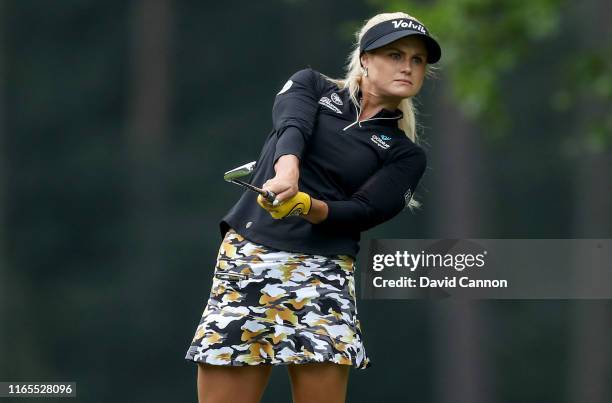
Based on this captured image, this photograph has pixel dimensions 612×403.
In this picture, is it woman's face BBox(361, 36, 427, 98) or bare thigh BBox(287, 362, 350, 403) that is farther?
woman's face BBox(361, 36, 427, 98)

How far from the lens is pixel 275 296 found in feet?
15.2

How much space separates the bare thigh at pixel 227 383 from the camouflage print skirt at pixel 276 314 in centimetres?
4

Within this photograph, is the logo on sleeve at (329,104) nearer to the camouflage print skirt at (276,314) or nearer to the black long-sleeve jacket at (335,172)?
the black long-sleeve jacket at (335,172)

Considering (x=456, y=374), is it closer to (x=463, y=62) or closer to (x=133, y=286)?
(x=133, y=286)

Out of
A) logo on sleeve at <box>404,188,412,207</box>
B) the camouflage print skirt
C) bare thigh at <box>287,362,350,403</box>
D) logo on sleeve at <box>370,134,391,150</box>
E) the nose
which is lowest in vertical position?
bare thigh at <box>287,362,350,403</box>

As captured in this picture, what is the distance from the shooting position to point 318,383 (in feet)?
15.1

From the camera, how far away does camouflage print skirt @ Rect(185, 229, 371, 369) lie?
181 inches

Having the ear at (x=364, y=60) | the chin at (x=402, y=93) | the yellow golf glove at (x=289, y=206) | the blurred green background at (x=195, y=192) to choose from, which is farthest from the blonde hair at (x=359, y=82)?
the blurred green background at (x=195, y=192)

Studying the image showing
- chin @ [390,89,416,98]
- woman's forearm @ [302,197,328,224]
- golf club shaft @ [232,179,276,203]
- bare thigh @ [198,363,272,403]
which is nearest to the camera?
golf club shaft @ [232,179,276,203]

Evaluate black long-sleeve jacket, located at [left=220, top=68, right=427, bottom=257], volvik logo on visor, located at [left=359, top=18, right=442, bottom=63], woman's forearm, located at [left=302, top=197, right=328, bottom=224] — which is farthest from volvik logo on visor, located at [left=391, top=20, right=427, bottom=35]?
woman's forearm, located at [left=302, top=197, right=328, bottom=224]

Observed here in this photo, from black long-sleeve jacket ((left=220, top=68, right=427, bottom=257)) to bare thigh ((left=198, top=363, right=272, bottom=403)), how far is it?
0.38 metres

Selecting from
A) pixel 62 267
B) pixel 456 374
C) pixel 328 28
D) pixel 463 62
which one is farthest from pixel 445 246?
pixel 328 28

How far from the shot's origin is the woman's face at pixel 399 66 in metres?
4.71

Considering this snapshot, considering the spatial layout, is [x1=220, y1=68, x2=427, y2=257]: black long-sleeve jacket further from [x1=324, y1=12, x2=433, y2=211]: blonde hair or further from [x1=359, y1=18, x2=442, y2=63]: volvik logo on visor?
[x1=359, y1=18, x2=442, y2=63]: volvik logo on visor
